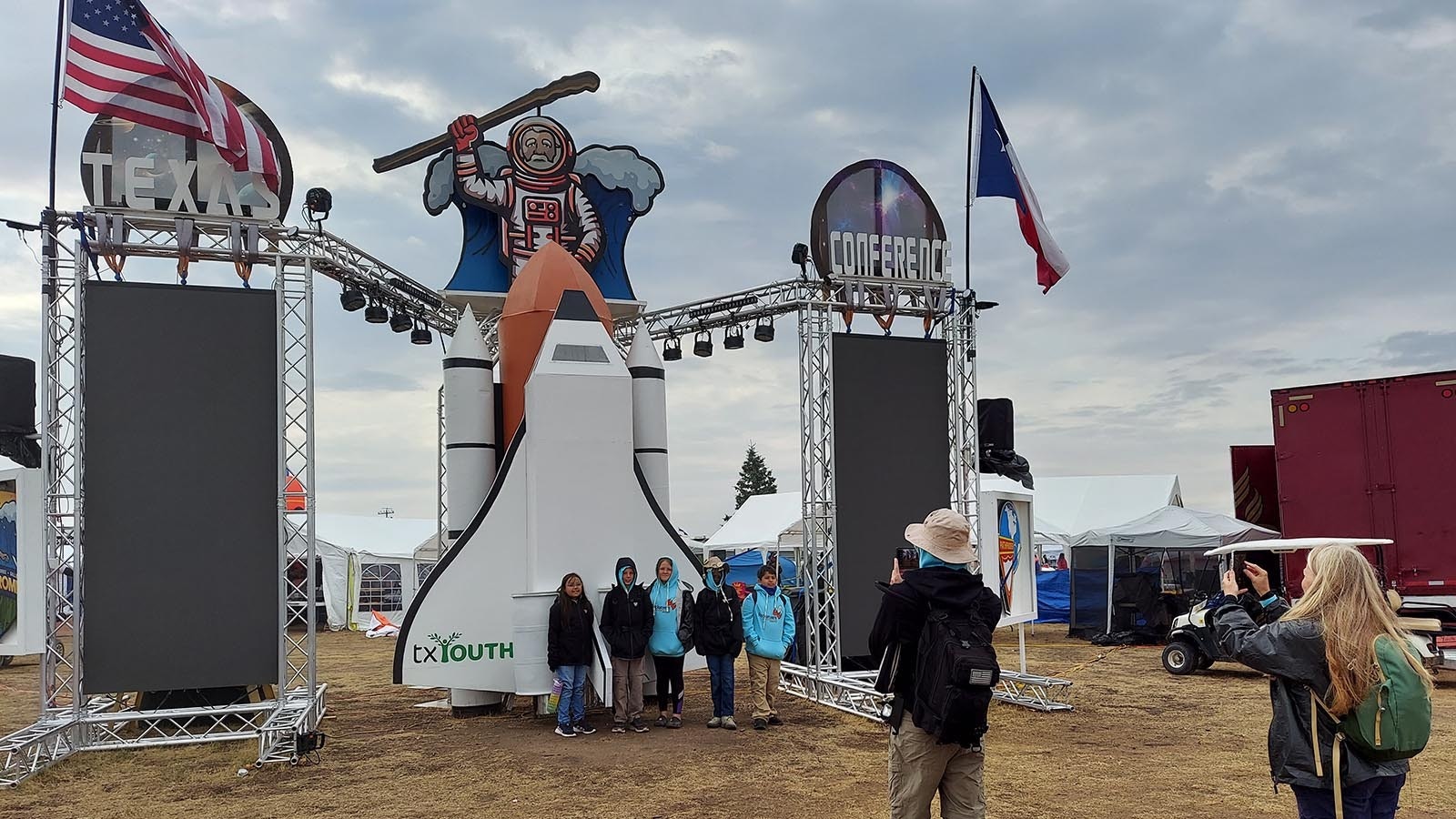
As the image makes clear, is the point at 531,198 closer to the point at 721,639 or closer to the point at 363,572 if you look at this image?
the point at 721,639

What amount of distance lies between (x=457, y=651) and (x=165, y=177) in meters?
5.64

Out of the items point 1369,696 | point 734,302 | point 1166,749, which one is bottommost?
point 1166,749

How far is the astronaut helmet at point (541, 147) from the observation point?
46.1ft

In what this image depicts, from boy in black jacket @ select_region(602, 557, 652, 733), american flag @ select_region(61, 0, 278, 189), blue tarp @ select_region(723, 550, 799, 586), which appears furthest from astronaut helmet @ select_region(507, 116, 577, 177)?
blue tarp @ select_region(723, 550, 799, 586)

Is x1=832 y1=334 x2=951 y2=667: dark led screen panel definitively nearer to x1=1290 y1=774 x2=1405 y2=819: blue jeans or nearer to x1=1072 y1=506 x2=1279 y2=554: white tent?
x1=1072 y1=506 x2=1279 y2=554: white tent

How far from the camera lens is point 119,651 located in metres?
9.80

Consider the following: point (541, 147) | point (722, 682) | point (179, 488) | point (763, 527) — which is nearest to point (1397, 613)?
point (722, 682)

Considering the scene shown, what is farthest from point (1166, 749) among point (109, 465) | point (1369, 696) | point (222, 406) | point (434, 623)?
point (109, 465)

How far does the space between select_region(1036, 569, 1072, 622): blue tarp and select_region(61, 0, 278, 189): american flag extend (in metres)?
19.7

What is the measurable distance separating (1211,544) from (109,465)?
55.7ft

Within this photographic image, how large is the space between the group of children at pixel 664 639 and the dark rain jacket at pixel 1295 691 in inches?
281

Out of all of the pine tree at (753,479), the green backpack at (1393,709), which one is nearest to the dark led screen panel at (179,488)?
the green backpack at (1393,709)

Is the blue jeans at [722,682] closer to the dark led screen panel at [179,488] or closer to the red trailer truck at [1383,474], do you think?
the dark led screen panel at [179,488]

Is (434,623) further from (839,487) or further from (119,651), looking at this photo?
(839,487)
